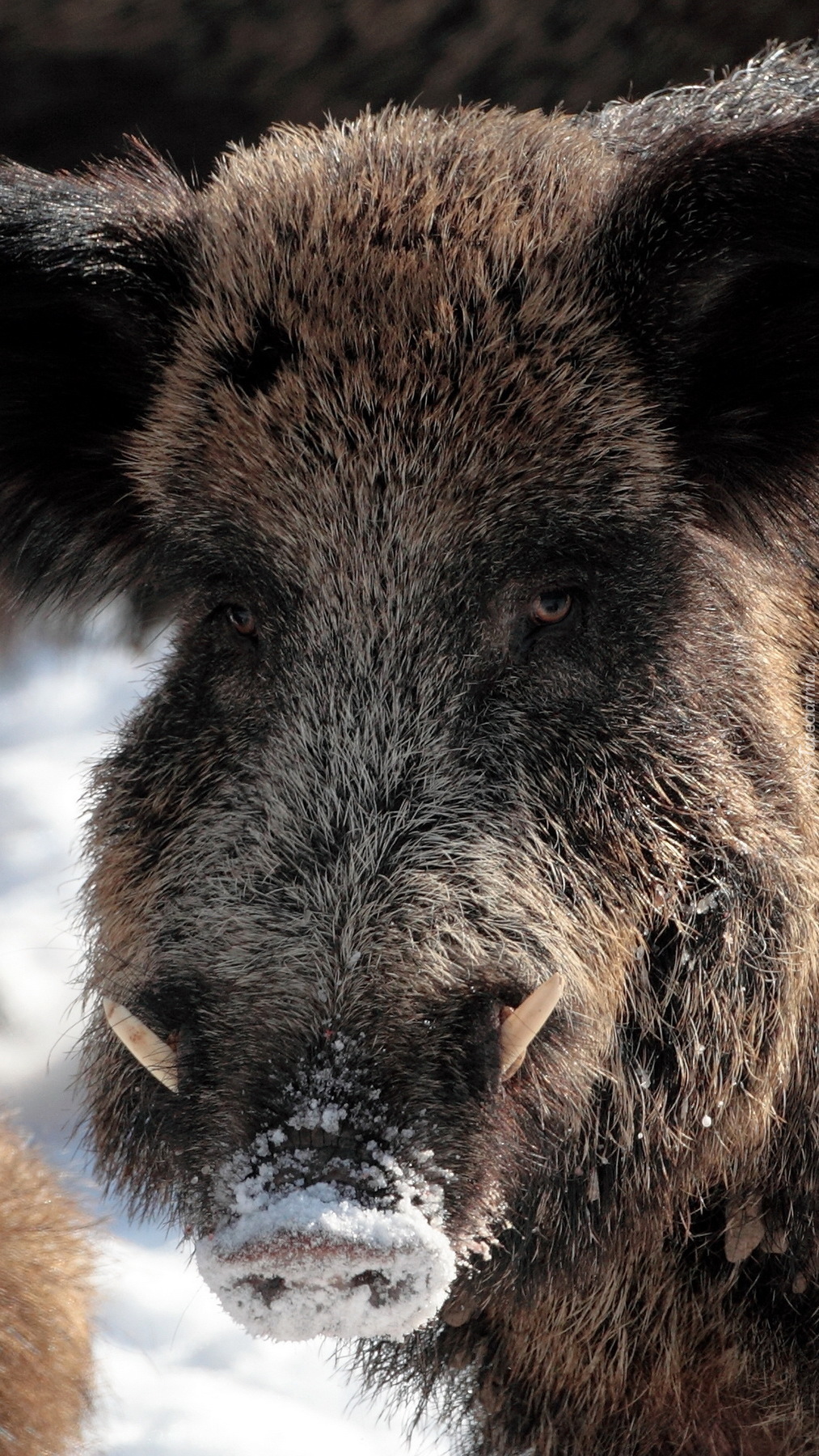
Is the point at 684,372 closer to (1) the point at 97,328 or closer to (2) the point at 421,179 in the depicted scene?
(2) the point at 421,179

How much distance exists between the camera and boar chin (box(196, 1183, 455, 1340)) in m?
1.40

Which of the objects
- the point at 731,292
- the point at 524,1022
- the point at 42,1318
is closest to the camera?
the point at 524,1022

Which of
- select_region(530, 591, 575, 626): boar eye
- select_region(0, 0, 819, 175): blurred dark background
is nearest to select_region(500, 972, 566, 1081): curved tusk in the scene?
select_region(530, 591, 575, 626): boar eye

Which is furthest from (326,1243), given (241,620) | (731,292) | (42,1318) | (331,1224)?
(42,1318)

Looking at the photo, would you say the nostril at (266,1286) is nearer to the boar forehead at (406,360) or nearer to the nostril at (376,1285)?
the nostril at (376,1285)

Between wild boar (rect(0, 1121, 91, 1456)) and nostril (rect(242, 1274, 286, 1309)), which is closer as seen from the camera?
nostril (rect(242, 1274, 286, 1309))

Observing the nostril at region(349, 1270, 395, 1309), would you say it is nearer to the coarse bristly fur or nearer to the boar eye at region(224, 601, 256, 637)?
the coarse bristly fur

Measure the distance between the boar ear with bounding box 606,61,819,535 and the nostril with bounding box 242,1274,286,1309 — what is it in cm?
97

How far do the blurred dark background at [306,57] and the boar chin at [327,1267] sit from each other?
1.96 m

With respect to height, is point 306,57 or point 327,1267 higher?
point 306,57

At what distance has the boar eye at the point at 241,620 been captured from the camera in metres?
1.87

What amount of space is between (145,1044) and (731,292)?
39.9 inches

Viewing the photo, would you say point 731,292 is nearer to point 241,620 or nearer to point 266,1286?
point 241,620

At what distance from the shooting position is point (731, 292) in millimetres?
1814
